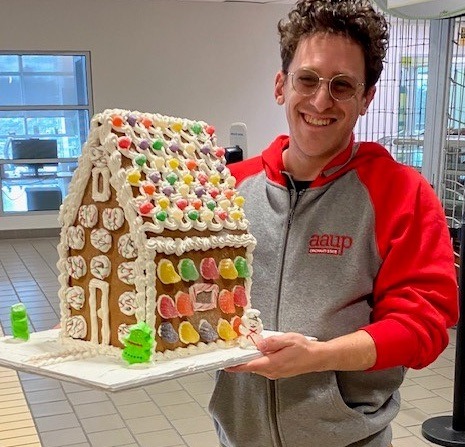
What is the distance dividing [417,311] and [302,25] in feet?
2.00

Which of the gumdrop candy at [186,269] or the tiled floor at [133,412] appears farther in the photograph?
the tiled floor at [133,412]

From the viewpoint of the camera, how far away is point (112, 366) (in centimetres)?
115

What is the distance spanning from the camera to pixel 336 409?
1.27 metres

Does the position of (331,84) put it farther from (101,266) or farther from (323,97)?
(101,266)

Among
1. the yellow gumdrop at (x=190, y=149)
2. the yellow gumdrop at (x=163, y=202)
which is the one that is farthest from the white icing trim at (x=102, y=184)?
the yellow gumdrop at (x=190, y=149)

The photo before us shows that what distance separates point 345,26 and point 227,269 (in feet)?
1.80

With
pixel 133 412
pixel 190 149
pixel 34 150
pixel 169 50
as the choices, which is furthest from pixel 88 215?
pixel 169 50

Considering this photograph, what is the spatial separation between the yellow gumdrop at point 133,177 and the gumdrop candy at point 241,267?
0.91 feet

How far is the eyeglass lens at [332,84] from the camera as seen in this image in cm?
123

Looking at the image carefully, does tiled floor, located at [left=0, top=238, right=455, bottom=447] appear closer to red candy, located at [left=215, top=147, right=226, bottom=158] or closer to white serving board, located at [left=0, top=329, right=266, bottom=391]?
white serving board, located at [left=0, top=329, right=266, bottom=391]

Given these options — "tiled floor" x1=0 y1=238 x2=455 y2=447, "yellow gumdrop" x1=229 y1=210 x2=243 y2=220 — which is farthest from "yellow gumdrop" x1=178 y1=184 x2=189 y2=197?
"tiled floor" x1=0 y1=238 x2=455 y2=447

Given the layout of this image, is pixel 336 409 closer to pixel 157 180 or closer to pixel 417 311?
pixel 417 311

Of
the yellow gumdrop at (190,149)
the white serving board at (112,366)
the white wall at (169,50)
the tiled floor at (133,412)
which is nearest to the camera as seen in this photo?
the white serving board at (112,366)

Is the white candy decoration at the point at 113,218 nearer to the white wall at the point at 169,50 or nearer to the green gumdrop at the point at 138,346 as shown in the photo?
the green gumdrop at the point at 138,346
